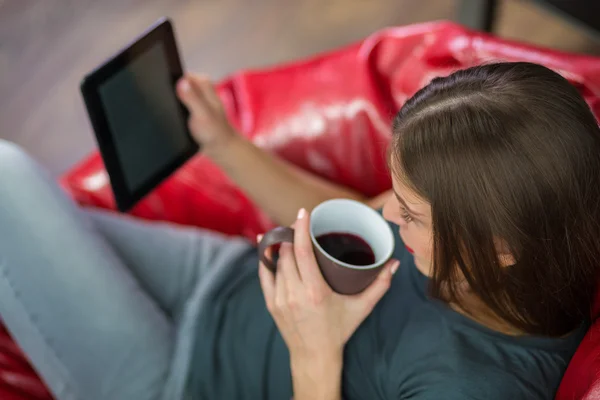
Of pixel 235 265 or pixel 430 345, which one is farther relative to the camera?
pixel 235 265

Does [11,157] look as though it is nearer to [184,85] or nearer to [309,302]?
[184,85]

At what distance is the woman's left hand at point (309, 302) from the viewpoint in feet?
2.56

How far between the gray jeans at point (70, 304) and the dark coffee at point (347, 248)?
0.97 feet

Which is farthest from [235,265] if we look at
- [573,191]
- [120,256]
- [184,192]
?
[573,191]

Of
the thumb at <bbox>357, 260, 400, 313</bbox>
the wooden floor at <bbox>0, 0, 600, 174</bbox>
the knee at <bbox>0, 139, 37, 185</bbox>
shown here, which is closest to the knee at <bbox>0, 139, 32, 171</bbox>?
the knee at <bbox>0, 139, 37, 185</bbox>

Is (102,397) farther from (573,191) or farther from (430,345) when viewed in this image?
(573,191)

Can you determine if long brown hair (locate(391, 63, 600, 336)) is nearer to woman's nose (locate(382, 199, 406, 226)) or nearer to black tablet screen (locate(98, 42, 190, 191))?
woman's nose (locate(382, 199, 406, 226))

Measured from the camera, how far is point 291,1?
2229mm

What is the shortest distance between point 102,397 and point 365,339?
15.1 inches

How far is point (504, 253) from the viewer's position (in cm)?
70

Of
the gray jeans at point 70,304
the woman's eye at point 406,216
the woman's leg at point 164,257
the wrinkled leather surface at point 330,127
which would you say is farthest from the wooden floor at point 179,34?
the woman's eye at point 406,216

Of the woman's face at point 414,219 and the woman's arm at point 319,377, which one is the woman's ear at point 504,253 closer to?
the woman's face at point 414,219

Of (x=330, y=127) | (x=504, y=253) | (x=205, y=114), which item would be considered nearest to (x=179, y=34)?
(x=330, y=127)

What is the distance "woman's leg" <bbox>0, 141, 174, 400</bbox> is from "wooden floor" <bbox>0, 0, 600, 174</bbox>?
961mm
